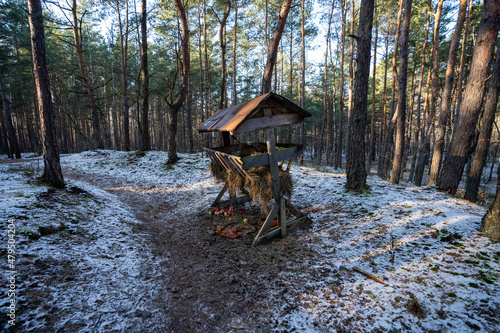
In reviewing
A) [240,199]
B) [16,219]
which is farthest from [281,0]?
[16,219]

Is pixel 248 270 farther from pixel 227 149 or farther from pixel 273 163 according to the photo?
pixel 227 149

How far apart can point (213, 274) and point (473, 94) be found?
892 cm

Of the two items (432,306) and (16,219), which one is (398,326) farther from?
(16,219)

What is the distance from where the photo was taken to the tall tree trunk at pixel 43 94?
5324mm

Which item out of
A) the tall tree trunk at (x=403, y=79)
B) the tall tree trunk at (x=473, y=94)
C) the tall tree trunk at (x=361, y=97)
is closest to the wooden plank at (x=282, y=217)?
the tall tree trunk at (x=361, y=97)

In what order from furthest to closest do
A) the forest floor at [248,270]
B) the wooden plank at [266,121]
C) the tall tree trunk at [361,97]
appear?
the tall tree trunk at [361,97]
the wooden plank at [266,121]
the forest floor at [248,270]

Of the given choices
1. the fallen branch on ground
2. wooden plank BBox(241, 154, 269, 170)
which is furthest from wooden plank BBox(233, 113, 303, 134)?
the fallen branch on ground

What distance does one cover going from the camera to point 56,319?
7.37 feet

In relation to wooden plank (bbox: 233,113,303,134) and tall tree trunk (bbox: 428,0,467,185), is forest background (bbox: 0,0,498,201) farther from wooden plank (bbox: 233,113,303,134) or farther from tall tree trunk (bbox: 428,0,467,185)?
wooden plank (bbox: 233,113,303,134)

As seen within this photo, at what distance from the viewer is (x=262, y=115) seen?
465 centimetres

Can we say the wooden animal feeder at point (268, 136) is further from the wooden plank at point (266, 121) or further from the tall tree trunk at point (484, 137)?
the tall tree trunk at point (484, 137)

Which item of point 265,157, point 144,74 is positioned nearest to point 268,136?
point 265,157

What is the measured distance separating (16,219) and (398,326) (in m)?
6.42

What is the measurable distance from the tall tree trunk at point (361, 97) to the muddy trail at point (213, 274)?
3.83 meters
